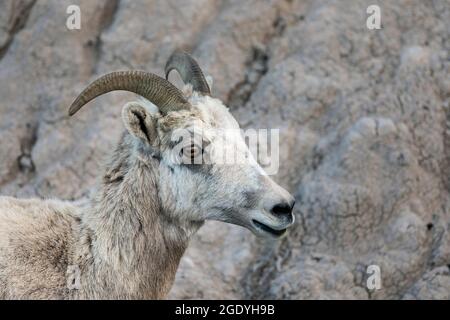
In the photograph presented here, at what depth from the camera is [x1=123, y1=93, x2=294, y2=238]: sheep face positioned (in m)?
6.09

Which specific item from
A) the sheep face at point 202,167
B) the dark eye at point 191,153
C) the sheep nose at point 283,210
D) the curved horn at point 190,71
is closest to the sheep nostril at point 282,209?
the sheep nose at point 283,210

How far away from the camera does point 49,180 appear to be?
32.5ft

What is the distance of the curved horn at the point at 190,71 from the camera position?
270 inches

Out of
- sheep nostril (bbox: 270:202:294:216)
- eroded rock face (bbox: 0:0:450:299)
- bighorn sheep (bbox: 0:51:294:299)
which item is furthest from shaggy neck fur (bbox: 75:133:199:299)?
Answer: eroded rock face (bbox: 0:0:450:299)

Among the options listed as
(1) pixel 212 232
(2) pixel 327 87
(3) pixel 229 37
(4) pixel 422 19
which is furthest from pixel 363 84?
(1) pixel 212 232

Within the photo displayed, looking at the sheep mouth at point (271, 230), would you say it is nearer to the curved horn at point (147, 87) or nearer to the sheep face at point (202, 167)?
the sheep face at point (202, 167)

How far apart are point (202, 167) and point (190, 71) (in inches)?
44.5

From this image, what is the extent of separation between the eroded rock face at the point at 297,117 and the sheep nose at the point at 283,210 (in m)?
3.09

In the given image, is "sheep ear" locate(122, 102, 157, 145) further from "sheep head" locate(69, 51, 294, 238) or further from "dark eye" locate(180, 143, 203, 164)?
"dark eye" locate(180, 143, 203, 164)

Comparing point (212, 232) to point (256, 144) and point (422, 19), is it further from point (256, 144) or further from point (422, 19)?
point (422, 19)

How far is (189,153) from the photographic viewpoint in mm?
6203

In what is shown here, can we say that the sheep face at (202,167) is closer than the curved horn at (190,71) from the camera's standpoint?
Yes
